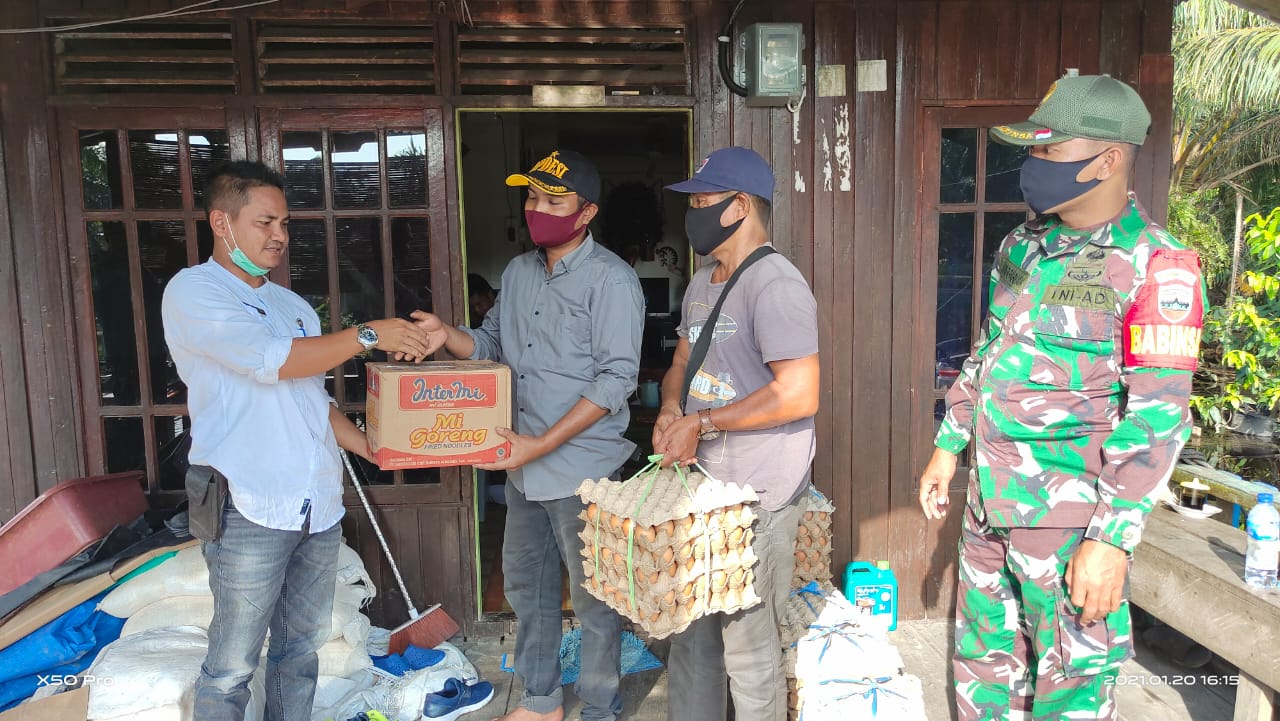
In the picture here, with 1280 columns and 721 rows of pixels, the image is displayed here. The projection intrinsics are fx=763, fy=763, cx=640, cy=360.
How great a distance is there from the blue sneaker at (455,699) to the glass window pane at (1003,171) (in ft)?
10.5

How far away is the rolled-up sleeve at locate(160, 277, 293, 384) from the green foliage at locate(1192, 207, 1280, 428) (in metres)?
6.00

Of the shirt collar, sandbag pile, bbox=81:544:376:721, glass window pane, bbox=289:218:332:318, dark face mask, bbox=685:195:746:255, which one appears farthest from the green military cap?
glass window pane, bbox=289:218:332:318

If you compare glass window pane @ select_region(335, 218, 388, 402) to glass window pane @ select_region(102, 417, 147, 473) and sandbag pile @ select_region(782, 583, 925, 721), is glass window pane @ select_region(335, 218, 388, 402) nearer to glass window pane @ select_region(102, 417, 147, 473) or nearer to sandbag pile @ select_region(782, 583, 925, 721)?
glass window pane @ select_region(102, 417, 147, 473)

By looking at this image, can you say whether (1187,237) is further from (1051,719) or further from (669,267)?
(1051,719)

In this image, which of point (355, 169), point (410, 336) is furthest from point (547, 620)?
point (355, 169)

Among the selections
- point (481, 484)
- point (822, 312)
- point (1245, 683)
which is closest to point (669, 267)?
point (481, 484)

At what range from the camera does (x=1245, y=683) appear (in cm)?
259

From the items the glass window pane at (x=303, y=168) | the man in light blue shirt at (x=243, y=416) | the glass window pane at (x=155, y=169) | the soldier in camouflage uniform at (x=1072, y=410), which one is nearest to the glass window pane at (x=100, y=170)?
the glass window pane at (x=155, y=169)

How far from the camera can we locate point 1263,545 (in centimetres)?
254

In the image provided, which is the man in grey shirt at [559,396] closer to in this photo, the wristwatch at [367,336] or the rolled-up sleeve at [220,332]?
the wristwatch at [367,336]

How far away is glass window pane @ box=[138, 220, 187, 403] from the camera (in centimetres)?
348

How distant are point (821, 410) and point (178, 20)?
3440 mm

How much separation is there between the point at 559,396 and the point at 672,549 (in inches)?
35.0

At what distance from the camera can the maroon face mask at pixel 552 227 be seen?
2.76 m
